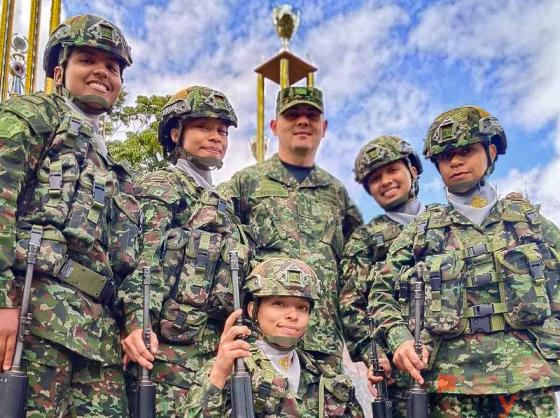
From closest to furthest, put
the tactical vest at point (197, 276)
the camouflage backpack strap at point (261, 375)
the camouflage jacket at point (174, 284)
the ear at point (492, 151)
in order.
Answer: the camouflage backpack strap at point (261, 375)
the camouflage jacket at point (174, 284)
the tactical vest at point (197, 276)
the ear at point (492, 151)

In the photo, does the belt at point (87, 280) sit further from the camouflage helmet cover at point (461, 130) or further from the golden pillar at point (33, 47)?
the golden pillar at point (33, 47)

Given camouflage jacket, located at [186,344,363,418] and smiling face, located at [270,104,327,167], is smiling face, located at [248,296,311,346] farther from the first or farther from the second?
smiling face, located at [270,104,327,167]

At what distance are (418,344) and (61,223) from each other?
2395 mm

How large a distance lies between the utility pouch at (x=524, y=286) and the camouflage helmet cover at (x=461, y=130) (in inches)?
34.0

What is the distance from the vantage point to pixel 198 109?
4418 mm

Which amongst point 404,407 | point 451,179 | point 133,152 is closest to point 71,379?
point 404,407

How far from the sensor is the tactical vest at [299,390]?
3.38 m

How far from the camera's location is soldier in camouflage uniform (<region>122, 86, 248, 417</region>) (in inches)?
144

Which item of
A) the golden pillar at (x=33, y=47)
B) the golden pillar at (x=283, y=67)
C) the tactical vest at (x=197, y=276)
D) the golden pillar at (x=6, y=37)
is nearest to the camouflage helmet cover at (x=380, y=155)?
the tactical vest at (x=197, y=276)

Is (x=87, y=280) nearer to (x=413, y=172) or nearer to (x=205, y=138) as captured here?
(x=205, y=138)

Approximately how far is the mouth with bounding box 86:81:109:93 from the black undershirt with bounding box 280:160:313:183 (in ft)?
6.88

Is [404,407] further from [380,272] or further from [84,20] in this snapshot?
[84,20]

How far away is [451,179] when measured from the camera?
14.1ft

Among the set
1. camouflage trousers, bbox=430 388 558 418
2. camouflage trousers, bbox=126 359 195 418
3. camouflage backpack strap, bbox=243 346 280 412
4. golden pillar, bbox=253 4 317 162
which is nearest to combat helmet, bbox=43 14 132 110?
camouflage trousers, bbox=126 359 195 418
